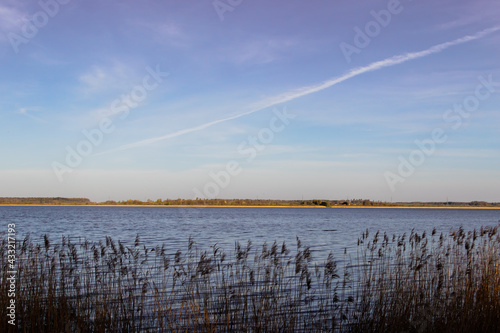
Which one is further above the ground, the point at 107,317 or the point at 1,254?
the point at 1,254

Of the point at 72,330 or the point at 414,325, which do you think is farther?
the point at 414,325

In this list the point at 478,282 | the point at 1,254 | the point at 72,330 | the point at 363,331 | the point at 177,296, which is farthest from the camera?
the point at 177,296

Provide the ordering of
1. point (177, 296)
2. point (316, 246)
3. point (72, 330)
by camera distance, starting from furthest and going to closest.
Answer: point (316, 246)
point (177, 296)
point (72, 330)

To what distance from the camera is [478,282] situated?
1038cm

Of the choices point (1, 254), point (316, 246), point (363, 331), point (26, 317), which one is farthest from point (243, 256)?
point (316, 246)

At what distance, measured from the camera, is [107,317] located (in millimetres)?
8125

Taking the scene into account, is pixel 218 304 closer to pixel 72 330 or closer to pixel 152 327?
pixel 152 327

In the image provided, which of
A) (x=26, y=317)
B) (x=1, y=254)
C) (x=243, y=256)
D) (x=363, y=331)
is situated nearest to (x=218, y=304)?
(x=243, y=256)

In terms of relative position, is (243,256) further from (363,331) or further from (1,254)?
(1,254)

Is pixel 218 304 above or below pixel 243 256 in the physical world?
below

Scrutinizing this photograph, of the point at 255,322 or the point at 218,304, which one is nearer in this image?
the point at 255,322

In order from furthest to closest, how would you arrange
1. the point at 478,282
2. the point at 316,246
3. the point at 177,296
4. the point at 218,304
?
the point at 316,246 → the point at 177,296 → the point at 478,282 → the point at 218,304

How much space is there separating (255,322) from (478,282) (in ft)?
20.8

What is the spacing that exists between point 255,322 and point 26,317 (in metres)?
4.79
